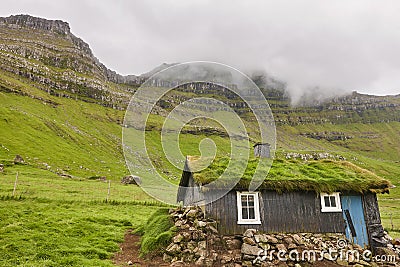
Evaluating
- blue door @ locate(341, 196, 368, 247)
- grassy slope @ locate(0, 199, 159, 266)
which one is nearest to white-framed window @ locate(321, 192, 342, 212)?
blue door @ locate(341, 196, 368, 247)

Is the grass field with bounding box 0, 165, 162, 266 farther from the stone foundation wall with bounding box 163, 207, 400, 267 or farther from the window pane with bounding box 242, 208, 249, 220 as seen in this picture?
the window pane with bounding box 242, 208, 249, 220

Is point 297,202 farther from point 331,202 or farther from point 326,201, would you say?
point 331,202

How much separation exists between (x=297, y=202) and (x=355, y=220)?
12.6 feet

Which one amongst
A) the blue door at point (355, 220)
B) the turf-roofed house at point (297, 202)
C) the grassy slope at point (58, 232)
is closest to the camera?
the grassy slope at point (58, 232)

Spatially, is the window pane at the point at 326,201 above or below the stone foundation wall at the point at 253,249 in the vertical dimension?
above

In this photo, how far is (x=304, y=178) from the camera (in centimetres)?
1756

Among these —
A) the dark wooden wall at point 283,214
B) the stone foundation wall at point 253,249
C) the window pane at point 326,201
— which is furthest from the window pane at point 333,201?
the stone foundation wall at point 253,249

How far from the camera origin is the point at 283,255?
15219 millimetres

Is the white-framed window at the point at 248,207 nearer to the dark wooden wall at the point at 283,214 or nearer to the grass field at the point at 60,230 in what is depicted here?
the dark wooden wall at the point at 283,214

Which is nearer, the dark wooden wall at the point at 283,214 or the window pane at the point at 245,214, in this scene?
the dark wooden wall at the point at 283,214

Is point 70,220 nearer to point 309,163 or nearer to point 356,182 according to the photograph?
point 309,163

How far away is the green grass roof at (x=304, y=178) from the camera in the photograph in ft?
55.0

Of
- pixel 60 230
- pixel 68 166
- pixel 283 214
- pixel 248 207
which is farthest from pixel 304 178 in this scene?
pixel 68 166

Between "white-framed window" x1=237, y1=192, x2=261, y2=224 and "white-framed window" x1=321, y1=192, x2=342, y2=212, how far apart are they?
419 centimetres
